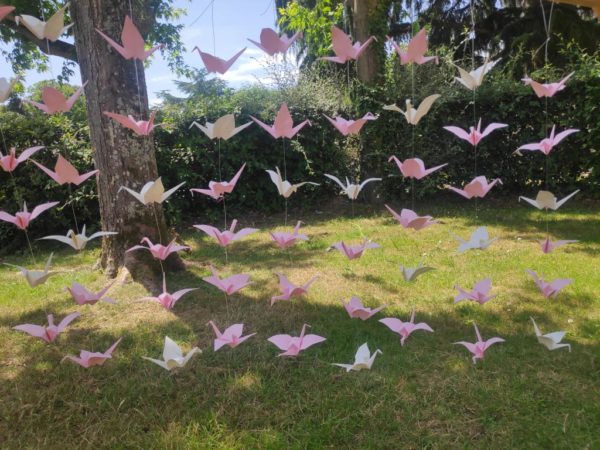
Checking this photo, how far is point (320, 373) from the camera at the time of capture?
2.29 m

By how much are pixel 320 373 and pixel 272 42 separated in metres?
1.63

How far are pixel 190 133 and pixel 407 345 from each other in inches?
190

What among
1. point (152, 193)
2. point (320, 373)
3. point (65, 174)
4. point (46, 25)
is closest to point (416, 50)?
point (152, 193)

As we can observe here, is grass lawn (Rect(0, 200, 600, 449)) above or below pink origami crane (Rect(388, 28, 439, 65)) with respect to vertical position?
below

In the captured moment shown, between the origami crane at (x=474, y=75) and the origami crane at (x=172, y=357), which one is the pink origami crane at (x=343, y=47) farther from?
the origami crane at (x=172, y=357)

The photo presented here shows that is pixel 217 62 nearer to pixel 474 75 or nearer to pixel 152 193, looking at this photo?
pixel 152 193

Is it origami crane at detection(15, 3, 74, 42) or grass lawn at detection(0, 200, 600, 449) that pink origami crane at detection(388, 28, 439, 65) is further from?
grass lawn at detection(0, 200, 600, 449)

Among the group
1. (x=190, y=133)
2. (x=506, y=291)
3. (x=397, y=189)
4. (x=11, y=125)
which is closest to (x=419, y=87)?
(x=397, y=189)

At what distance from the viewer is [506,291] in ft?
10.8

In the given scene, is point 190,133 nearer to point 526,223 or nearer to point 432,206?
point 432,206

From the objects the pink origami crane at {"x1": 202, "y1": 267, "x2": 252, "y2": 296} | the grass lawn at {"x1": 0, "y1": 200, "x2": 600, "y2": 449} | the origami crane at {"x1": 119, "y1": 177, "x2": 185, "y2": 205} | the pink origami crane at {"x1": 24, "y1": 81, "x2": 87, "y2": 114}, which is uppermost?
the pink origami crane at {"x1": 24, "y1": 81, "x2": 87, "y2": 114}

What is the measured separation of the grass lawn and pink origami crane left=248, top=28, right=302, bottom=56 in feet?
5.20

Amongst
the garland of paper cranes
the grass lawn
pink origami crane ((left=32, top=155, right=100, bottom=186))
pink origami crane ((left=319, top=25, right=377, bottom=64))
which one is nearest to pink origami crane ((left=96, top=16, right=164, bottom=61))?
the garland of paper cranes

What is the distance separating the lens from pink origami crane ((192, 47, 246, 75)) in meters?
1.64
